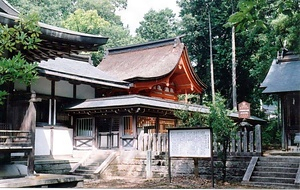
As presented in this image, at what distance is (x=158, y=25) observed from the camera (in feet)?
52.1

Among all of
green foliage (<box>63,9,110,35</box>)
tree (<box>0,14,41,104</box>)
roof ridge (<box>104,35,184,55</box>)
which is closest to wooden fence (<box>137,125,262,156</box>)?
tree (<box>0,14,41,104</box>)

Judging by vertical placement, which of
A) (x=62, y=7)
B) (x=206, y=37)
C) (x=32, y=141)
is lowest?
(x=32, y=141)

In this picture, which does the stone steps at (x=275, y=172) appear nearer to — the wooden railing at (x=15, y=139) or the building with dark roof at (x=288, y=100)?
the building with dark roof at (x=288, y=100)

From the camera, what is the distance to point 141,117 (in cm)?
1009

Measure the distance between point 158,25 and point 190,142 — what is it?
32.0 feet

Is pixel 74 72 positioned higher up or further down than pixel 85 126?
higher up

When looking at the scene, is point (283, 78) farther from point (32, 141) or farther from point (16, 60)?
point (16, 60)

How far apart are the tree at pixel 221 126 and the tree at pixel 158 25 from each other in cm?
803

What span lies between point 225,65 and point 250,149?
7.87 meters

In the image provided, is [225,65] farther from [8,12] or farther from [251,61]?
[8,12]

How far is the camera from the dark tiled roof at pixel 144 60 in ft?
40.0

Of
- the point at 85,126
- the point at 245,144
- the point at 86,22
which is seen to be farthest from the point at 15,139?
the point at 86,22

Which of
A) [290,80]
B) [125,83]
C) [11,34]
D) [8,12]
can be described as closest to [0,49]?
[11,34]

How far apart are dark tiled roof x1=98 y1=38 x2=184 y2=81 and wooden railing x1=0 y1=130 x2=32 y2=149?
19.7 ft
